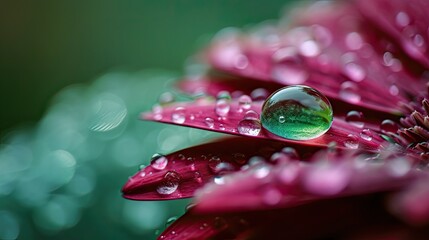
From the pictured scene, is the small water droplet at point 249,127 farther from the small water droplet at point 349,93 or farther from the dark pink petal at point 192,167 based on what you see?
the small water droplet at point 349,93

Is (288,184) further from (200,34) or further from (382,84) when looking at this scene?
(200,34)

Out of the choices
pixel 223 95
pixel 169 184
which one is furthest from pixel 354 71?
pixel 169 184

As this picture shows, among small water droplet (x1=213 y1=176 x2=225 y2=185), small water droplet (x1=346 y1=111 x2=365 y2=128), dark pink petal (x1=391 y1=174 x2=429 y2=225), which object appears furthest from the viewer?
small water droplet (x1=346 y1=111 x2=365 y2=128)

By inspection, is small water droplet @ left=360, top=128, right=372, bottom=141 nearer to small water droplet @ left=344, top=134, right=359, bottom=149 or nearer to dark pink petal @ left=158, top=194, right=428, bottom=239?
small water droplet @ left=344, top=134, right=359, bottom=149

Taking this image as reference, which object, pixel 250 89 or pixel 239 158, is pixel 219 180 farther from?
pixel 250 89

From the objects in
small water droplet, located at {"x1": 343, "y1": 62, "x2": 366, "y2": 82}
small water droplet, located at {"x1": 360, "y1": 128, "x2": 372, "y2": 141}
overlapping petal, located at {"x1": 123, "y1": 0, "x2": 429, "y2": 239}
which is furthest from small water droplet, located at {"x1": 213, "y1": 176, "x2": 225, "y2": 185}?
small water droplet, located at {"x1": 343, "y1": 62, "x2": 366, "y2": 82}

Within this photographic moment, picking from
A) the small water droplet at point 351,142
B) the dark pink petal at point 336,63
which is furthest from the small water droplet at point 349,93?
the small water droplet at point 351,142

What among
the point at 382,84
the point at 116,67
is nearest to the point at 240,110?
the point at 382,84
